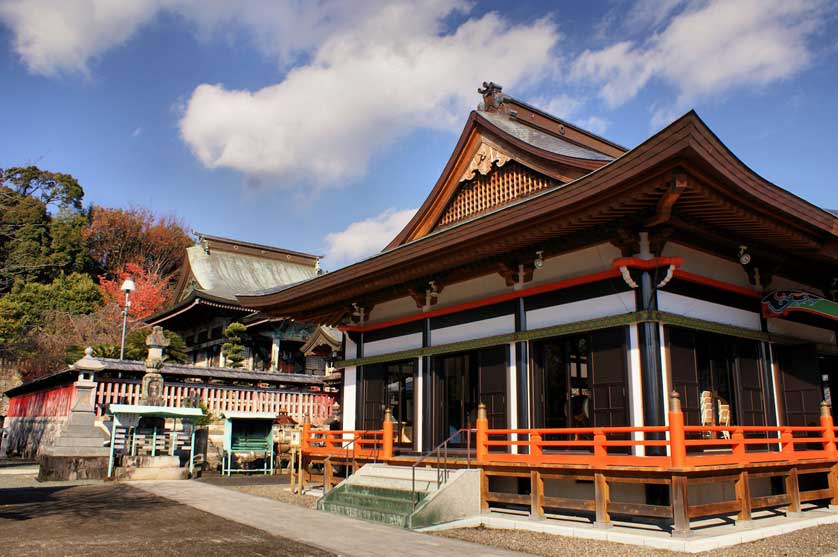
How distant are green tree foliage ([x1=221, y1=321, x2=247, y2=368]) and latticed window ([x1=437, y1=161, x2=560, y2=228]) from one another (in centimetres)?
1616

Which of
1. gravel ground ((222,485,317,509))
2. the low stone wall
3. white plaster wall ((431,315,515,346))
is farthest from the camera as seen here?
the low stone wall

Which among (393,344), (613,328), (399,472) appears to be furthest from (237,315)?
(613,328)

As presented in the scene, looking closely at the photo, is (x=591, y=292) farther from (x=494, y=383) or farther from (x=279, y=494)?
(x=279, y=494)

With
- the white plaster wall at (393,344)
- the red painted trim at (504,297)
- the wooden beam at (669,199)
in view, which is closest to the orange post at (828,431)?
the red painted trim at (504,297)

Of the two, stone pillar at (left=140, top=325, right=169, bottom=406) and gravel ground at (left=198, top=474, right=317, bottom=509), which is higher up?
stone pillar at (left=140, top=325, right=169, bottom=406)

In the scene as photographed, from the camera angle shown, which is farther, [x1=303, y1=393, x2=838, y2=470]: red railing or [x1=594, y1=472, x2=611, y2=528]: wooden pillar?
[x1=594, y1=472, x2=611, y2=528]: wooden pillar

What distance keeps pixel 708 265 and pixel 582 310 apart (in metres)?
2.45

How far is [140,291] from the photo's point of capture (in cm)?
4556

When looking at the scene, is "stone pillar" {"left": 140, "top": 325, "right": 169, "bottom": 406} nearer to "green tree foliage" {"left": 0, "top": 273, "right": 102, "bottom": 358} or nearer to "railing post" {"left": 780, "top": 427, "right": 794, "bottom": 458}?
"railing post" {"left": 780, "top": 427, "right": 794, "bottom": 458}

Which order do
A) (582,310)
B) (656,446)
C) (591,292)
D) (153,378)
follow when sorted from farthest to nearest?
(153,378) → (582,310) → (591,292) → (656,446)

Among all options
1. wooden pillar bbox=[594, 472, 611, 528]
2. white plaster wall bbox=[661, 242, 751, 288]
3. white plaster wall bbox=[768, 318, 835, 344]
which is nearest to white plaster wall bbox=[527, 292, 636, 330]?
white plaster wall bbox=[661, 242, 751, 288]

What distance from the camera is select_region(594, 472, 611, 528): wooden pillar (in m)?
9.09

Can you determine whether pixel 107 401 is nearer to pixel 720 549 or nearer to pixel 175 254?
pixel 720 549

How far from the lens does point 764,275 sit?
1221 centimetres
